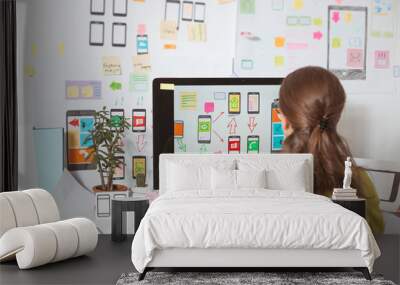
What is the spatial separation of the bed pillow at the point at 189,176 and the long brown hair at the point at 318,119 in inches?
30.9

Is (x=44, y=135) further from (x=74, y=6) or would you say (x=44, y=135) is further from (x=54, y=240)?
(x=54, y=240)

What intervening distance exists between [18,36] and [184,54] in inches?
67.9

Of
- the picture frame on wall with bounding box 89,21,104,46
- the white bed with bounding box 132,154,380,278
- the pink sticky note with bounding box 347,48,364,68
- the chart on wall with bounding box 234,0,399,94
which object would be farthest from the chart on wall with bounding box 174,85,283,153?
the white bed with bounding box 132,154,380,278

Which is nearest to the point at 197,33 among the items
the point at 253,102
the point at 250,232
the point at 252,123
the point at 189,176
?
the point at 253,102

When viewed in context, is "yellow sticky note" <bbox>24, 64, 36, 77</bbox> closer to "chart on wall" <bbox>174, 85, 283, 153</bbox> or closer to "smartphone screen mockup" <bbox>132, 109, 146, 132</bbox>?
"smartphone screen mockup" <bbox>132, 109, 146, 132</bbox>

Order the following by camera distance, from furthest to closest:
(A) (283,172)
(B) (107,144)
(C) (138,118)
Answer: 1. (C) (138,118)
2. (B) (107,144)
3. (A) (283,172)

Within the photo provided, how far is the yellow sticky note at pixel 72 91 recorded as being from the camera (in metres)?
7.09

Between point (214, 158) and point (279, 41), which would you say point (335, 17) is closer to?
point (279, 41)

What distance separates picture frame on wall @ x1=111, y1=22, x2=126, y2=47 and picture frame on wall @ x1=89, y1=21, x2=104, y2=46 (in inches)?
4.6

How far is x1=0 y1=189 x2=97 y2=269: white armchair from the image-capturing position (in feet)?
16.4

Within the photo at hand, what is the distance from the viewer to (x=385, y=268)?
5219mm

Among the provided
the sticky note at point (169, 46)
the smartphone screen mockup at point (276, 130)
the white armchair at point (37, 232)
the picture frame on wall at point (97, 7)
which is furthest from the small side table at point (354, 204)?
the picture frame on wall at point (97, 7)

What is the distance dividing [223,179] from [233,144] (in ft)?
2.36

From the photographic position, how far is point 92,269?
5156mm
